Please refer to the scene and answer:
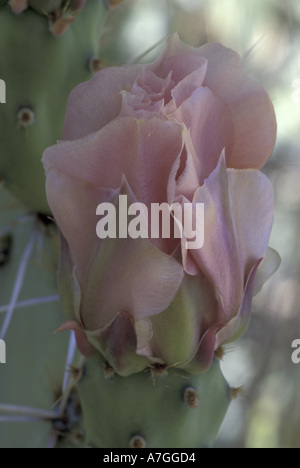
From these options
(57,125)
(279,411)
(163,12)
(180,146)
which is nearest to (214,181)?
(180,146)

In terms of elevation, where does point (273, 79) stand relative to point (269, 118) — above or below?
above

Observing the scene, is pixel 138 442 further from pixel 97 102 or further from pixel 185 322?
pixel 97 102

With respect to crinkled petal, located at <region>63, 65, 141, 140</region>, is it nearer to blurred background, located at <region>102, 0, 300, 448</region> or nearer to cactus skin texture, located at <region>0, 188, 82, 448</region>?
cactus skin texture, located at <region>0, 188, 82, 448</region>

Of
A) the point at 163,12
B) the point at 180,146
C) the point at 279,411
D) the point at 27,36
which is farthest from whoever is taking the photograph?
the point at 279,411

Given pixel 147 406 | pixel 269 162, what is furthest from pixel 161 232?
pixel 269 162

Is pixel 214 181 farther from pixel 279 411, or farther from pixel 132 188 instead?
pixel 279 411

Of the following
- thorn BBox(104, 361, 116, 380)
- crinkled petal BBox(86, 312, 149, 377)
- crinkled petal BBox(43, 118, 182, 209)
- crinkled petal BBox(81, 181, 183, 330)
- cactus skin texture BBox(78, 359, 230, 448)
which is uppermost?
crinkled petal BBox(43, 118, 182, 209)

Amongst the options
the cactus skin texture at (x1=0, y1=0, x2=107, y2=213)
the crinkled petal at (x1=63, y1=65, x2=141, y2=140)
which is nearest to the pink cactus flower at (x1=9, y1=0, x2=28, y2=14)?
the cactus skin texture at (x1=0, y1=0, x2=107, y2=213)
